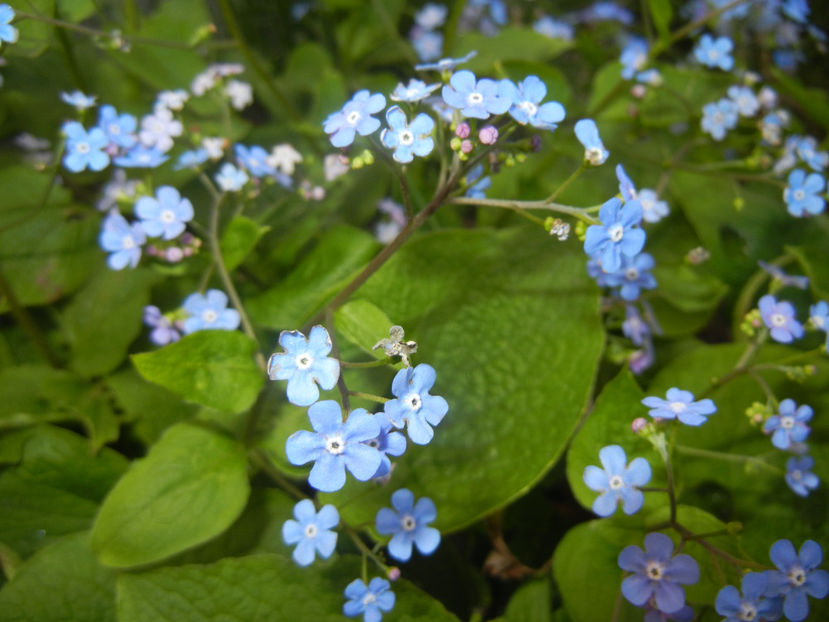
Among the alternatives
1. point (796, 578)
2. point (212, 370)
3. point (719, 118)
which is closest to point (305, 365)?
point (212, 370)

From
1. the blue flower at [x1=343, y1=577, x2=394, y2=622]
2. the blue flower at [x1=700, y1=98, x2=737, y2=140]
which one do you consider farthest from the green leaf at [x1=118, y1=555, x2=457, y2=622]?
the blue flower at [x1=700, y1=98, x2=737, y2=140]

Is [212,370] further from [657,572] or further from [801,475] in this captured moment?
[801,475]

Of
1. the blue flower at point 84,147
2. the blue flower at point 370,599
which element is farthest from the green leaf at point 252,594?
the blue flower at point 84,147

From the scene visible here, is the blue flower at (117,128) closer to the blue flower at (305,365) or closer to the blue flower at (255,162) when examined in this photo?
the blue flower at (255,162)

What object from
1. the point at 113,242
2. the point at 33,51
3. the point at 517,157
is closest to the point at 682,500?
the point at 517,157

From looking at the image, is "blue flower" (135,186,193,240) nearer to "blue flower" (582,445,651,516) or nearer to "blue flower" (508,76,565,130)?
"blue flower" (508,76,565,130)

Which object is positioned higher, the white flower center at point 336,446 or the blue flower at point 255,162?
the blue flower at point 255,162
